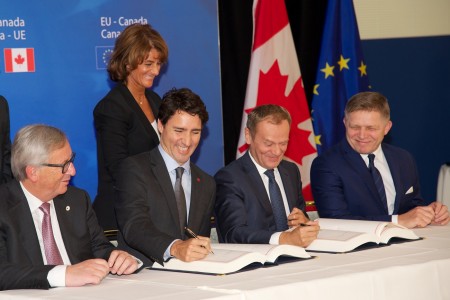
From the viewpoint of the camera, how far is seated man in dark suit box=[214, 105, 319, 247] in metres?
4.48

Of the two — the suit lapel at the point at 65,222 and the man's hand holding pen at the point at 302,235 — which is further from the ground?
the suit lapel at the point at 65,222

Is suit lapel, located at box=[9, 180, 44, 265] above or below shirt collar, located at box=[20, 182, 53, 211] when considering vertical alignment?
below

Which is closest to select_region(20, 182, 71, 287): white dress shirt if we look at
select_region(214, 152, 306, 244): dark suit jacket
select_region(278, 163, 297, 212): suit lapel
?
select_region(214, 152, 306, 244): dark suit jacket

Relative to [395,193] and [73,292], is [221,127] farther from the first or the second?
[73,292]

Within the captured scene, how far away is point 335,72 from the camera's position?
7211mm

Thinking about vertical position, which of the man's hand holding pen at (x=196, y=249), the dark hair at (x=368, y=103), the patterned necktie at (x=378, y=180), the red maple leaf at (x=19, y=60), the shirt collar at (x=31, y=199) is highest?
the red maple leaf at (x=19, y=60)

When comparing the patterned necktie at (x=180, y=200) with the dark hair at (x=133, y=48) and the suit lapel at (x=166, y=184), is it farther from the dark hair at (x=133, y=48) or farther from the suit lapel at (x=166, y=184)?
the dark hair at (x=133, y=48)

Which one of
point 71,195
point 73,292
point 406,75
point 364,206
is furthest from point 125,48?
point 406,75

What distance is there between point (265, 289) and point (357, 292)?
0.48 metres

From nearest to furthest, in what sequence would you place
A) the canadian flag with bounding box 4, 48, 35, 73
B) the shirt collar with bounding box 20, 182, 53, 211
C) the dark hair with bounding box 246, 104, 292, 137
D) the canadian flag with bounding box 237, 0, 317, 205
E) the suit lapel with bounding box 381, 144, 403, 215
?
the shirt collar with bounding box 20, 182, 53, 211
the dark hair with bounding box 246, 104, 292, 137
the suit lapel with bounding box 381, 144, 403, 215
the canadian flag with bounding box 4, 48, 35, 73
the canadian flag with bounding box 237, 0, 317, 205

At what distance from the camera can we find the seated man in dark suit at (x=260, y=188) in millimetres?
4480

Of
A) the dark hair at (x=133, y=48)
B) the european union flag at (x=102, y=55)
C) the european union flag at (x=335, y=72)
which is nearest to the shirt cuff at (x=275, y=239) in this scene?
the dark hair at (x=133, y=48)

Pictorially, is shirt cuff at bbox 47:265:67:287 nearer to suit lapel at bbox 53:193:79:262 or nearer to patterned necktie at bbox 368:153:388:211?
suit lapel at bbox 53:193:79:262

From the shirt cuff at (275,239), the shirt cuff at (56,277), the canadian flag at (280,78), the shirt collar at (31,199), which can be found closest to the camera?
the shirt cuff at (56,277)
